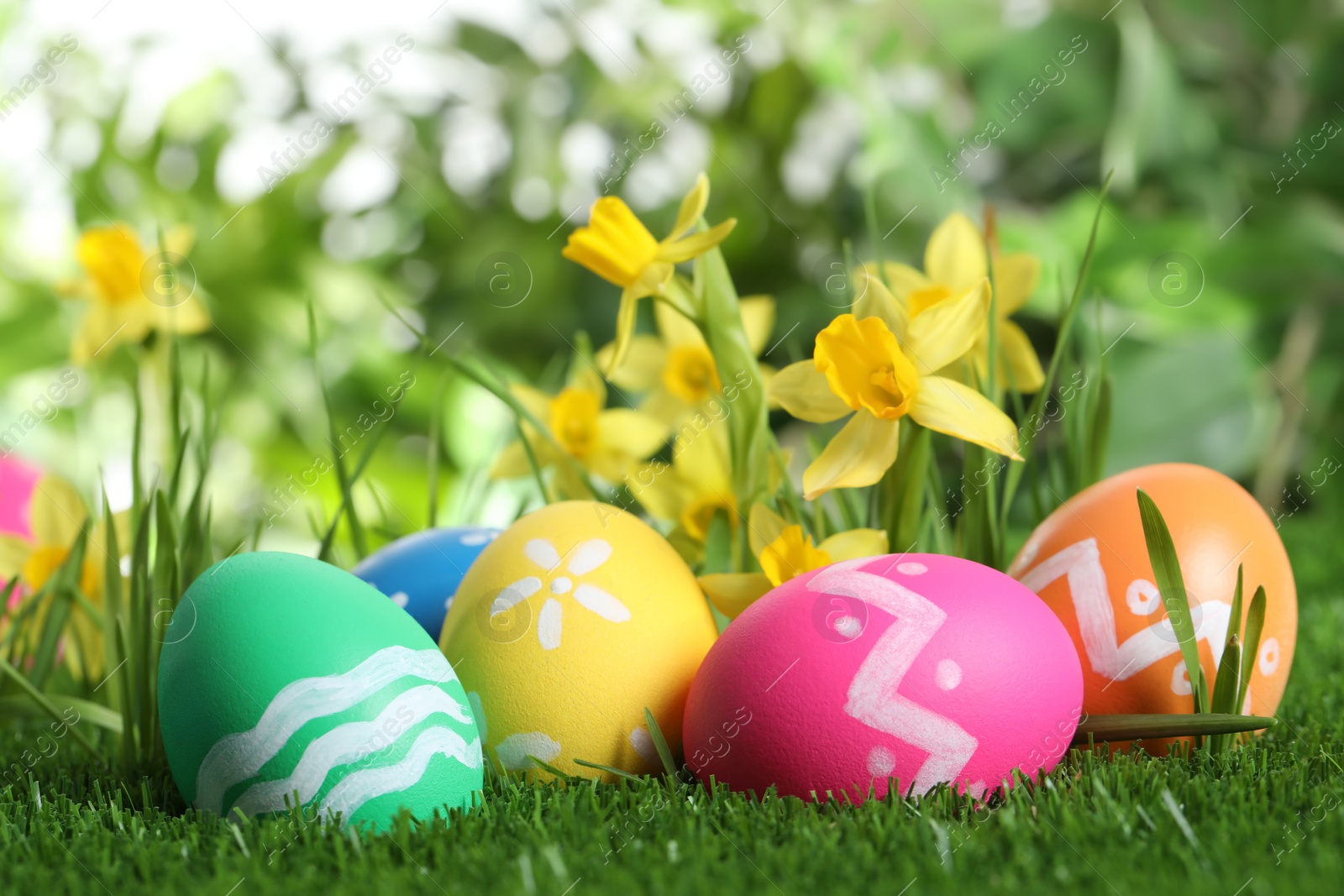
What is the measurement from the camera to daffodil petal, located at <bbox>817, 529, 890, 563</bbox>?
0.56 metres

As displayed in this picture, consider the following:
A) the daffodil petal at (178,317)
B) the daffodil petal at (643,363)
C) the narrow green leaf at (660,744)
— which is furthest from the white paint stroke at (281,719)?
the daffodil petal at (178,317)

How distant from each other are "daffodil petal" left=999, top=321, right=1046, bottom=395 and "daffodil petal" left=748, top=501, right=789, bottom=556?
17 centimetres

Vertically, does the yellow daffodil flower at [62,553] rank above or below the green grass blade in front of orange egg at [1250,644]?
above

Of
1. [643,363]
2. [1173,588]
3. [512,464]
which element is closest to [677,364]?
[643,363]

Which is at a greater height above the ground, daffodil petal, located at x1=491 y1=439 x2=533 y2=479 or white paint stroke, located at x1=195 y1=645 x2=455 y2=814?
daffodil petal, located at x1=491 y1=439 x2=533 y2=479

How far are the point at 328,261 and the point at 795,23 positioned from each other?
0.98m

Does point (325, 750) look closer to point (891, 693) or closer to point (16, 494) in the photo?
point (891, 693)

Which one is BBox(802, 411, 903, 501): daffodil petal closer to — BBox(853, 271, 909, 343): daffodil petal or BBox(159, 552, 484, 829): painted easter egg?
BBox(853, 271, 909, 343): daffodil petal

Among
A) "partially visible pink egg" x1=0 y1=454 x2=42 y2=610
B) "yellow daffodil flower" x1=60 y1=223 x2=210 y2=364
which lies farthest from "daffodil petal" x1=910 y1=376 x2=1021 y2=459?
"partially visible pink egg" x1=0 y1=454 x2=42 y2=610

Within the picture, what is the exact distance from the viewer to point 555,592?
1.70 ft

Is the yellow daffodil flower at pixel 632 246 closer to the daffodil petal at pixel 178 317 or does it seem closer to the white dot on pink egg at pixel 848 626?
the white dot on pink egg at pixel 848 626

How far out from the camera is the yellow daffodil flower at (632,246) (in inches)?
20.8

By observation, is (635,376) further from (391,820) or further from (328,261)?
(328,261)

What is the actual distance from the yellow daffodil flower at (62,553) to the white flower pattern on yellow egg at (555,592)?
1.21 feet
